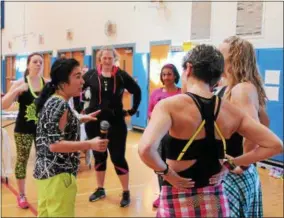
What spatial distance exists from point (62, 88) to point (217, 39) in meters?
5.71

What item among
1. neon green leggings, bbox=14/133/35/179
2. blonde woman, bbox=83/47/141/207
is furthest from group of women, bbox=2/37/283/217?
blonde woman, bbox=83/47/141/207

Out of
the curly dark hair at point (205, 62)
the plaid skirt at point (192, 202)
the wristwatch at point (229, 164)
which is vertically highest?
the curly dark hair at point (205, 62)

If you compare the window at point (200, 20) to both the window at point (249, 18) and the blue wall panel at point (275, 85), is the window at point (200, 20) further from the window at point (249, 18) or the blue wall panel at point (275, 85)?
the blue wall panel at point (275, 85)

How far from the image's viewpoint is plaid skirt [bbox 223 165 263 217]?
202 cm

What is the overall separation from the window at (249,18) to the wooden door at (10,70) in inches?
484

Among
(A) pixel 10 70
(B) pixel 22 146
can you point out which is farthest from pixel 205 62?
(A) pixel 10 70

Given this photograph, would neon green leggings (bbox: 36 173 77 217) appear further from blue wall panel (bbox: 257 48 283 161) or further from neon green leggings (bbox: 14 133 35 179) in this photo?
blue wall panel (bbox: 257 48 283 161)

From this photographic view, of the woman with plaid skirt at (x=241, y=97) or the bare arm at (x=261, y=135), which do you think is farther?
the woman with plaid skirt at (x=241, y=97)

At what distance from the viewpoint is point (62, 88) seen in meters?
2.24

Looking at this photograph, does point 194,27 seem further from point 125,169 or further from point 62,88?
point 62,88

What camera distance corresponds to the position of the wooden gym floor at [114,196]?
3775 mm

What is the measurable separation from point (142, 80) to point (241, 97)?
7.30 m

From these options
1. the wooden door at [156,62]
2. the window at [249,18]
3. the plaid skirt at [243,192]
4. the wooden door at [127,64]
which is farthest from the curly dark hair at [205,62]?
the wooden door at [127,64]

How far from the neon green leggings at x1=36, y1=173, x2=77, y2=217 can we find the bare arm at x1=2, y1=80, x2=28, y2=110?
1098mm
